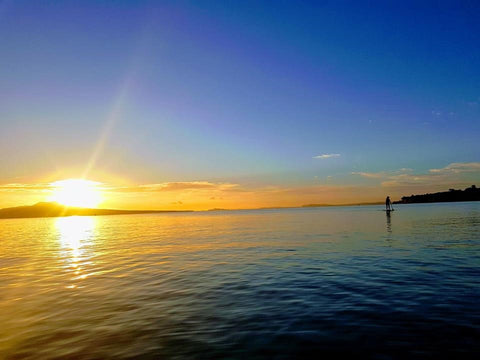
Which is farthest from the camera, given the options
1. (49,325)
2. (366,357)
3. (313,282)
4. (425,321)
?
(313,282)

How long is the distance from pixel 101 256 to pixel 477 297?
106 ft

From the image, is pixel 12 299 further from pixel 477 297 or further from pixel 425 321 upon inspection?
pixel 477 297

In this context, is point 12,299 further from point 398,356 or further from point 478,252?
point 478,252

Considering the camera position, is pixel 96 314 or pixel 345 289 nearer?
pixel 96 314

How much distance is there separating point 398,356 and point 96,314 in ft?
38.1

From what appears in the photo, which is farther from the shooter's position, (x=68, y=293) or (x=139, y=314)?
(x=68, y=293)

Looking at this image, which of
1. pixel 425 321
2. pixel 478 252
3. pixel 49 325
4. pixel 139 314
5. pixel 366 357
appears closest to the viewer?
pixel 366 357

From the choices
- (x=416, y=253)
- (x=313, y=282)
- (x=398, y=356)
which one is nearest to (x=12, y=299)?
(x=313, y=282)

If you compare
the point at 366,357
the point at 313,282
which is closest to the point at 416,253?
the point at 313,282

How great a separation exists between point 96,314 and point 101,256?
22.3 meters

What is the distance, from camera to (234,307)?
46.2ft

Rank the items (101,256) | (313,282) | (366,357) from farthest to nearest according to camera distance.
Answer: (101,256) → (313,282) → (366,357)

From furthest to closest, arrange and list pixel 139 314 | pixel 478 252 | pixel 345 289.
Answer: pixel 478 252 < pixel 345 289 < pixel 139 314

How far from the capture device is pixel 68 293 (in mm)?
18344
